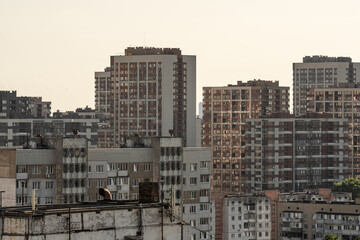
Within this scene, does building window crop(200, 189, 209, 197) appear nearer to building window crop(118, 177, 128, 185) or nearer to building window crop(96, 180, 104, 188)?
building window crop(118, 177, 128, 185)

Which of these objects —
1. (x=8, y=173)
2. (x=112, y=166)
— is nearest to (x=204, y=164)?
(x=112, y=166)

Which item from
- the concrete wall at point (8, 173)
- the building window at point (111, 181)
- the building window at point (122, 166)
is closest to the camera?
the concrete wall at point (8, 173)

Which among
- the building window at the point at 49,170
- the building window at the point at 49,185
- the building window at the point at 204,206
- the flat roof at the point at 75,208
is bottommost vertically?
the building window at the point at 204,206

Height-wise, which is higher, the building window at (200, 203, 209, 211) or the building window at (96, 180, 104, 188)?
the building window at (96, 180, 104, 188)

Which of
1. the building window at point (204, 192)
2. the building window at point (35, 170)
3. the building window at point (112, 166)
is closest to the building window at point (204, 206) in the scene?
the building window at point (204, 192)

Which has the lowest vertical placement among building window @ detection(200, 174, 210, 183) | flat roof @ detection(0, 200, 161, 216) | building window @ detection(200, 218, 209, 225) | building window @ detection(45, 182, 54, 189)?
building window @ detection(200, 218, 209, 225)

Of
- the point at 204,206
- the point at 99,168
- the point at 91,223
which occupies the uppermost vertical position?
the point at 91,223

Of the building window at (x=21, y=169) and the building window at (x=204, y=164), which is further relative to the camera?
the building window at (x=204, y=164)

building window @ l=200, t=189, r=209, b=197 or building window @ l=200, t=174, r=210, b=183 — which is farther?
building window @ l=200, t=174, r=210, b=183

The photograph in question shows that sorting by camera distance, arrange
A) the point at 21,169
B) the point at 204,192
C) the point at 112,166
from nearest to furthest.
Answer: the point at 21,169 < the point at 112,166 < the point at 204,192

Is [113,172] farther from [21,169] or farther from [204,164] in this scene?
[21,169]

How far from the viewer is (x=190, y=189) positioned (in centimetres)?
16625

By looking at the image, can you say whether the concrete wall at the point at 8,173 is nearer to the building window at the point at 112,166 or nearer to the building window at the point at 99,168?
the building window at the point at 99,168

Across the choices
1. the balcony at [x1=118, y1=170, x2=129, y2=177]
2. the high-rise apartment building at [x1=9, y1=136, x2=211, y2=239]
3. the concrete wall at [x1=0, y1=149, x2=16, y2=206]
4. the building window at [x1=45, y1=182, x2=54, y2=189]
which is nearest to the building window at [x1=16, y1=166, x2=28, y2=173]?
the high-rise apartment building at [x1=9, y1=136, x2=211, y2=239]
